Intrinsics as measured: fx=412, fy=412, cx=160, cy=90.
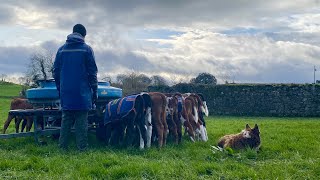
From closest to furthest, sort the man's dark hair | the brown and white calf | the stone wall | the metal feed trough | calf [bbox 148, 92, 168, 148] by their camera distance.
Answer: the man's dark hair
calf [bbox 148, 92, 168, 148]
the metal feed trough
the brown and white calf
the stone wall

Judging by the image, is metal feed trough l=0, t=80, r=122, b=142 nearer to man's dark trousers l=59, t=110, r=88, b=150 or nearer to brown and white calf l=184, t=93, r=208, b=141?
man's dark trousers l=59, t=110, r=88, b=150

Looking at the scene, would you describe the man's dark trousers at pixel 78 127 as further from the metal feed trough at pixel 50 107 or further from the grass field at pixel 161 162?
the metal feed trough at pixel 50 107

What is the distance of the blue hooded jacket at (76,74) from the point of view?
8.65 meters

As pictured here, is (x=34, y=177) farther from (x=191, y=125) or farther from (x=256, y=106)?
(x=256, y=106)

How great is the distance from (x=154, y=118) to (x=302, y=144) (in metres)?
3.59

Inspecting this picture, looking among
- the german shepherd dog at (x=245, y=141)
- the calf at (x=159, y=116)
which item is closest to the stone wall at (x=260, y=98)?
the german shepherd dog at (x=245, y=141)

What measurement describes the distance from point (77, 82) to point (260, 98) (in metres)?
23.0

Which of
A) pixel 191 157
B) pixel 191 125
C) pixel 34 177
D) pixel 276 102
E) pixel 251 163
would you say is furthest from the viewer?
pixel 276 102

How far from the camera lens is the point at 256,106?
29.8 m

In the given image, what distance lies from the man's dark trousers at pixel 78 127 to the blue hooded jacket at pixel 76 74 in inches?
7.8

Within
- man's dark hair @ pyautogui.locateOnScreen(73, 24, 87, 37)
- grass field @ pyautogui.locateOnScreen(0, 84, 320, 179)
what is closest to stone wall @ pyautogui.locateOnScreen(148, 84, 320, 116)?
grass field @ pyautogui.locateOnScreen(0, 84, 320, 179)

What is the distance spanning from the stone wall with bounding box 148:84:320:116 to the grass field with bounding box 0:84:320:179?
2017 cm

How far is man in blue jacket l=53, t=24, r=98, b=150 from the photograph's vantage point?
8648 mm

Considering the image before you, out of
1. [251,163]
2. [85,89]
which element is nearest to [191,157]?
[251,163]
